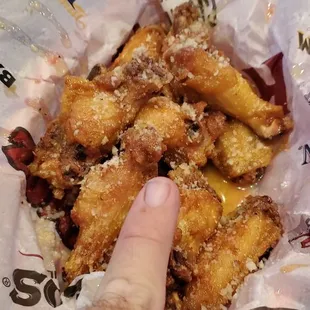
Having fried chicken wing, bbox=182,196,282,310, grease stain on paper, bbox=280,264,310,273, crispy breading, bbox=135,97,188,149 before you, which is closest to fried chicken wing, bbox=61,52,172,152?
crispy breading, bbox=135,97,188,149

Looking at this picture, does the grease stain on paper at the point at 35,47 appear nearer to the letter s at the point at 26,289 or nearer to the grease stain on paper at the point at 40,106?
the grease stain on paper at the point at 40,106

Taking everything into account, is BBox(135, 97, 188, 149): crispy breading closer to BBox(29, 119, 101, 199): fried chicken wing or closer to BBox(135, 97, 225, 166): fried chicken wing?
BBox(135, 97, 225, 166): fried chicken wing

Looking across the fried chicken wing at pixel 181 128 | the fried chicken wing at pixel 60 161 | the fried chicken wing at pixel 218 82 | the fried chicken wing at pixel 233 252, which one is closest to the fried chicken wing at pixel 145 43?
the fried chicken wing at pixel 218 82

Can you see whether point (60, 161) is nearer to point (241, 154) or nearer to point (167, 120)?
point (167, 120)

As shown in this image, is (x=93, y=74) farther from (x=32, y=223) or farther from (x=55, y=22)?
(x=32, y=223)

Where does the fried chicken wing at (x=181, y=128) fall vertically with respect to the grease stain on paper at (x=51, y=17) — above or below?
below

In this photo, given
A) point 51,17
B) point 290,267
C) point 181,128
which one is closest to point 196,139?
point 181,128
